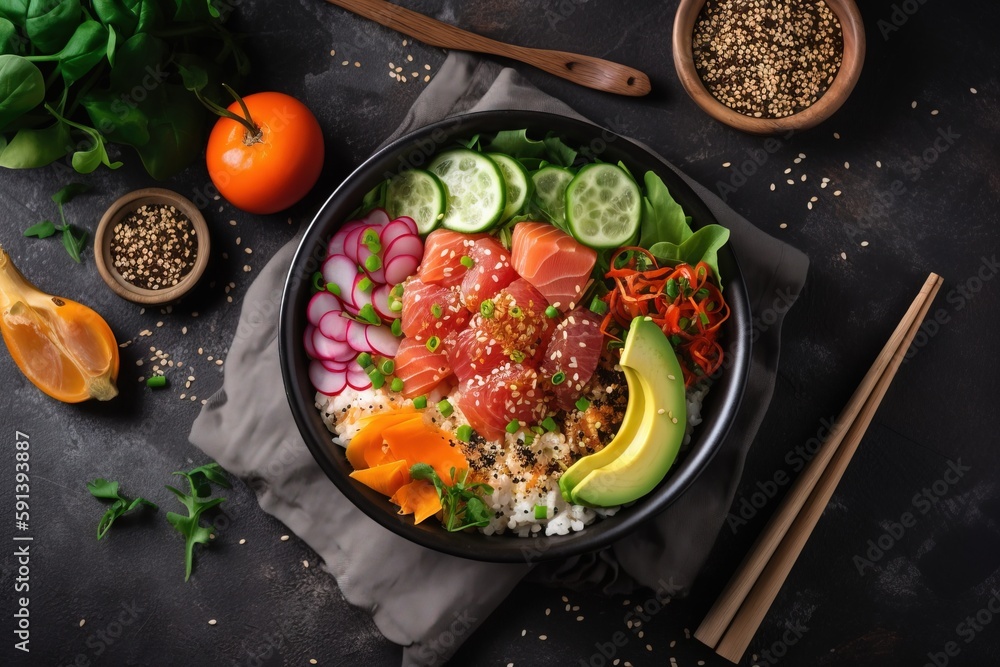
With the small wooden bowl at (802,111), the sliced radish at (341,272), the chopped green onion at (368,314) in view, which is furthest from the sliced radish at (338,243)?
the small wooden bowl at (802,111)

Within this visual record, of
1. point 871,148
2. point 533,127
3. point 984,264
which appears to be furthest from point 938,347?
point 533,127

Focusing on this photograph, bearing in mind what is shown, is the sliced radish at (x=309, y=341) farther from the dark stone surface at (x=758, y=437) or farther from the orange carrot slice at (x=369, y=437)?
the dark stone surface at (x=758, y=437)

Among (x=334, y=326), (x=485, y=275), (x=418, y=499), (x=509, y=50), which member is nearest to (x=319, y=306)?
(x=334, y=326)

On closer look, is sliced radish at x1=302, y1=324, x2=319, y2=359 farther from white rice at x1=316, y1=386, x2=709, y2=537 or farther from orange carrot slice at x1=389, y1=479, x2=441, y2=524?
orange carrot slice at x1=389, y1=479, x2=441, y2=524

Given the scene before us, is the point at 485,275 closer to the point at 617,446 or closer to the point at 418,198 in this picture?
the point at 418,198

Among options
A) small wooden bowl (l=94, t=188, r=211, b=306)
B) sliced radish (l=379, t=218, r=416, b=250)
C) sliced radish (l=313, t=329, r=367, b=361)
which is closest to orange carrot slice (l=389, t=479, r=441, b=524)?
sliced radish (l=313, t=329, r=367, b=361)

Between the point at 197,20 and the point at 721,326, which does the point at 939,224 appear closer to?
the point at 721,326
